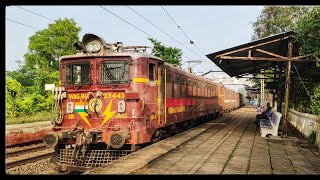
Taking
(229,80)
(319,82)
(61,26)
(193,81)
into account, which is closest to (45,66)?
(61,26)

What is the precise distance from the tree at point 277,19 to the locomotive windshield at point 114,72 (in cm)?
2979

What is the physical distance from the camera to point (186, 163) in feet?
24.6

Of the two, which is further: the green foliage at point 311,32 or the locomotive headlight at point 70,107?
the green foliage at point 311,32

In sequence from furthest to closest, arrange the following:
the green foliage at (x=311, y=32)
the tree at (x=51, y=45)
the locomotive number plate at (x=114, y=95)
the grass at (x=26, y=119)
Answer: the tree at (x=51, y=45) → the grass at (x=26, y=119) → the green foliage at (x=311, y=32) → the locomotive number plate at (x=114, y=95)

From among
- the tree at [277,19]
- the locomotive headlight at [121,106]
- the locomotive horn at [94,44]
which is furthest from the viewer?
the tree at [277,19]

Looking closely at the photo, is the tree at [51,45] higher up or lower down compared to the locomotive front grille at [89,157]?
higher up

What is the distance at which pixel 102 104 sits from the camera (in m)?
9.19

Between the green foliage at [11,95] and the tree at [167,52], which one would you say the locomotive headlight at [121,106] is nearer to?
the green foliage at [11,95]

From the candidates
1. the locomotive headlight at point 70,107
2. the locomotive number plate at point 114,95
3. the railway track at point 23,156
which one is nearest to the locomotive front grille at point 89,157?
the locomotive headlight at point 70,107

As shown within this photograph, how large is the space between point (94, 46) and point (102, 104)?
67.0 inches

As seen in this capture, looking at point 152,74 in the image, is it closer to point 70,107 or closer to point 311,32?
point 70,107

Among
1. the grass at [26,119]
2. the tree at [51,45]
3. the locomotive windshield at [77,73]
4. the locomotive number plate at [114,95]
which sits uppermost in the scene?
the tree at [51,45]

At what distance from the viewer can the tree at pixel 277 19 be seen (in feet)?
118

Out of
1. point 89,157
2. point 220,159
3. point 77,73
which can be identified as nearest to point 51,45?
point 77,73
